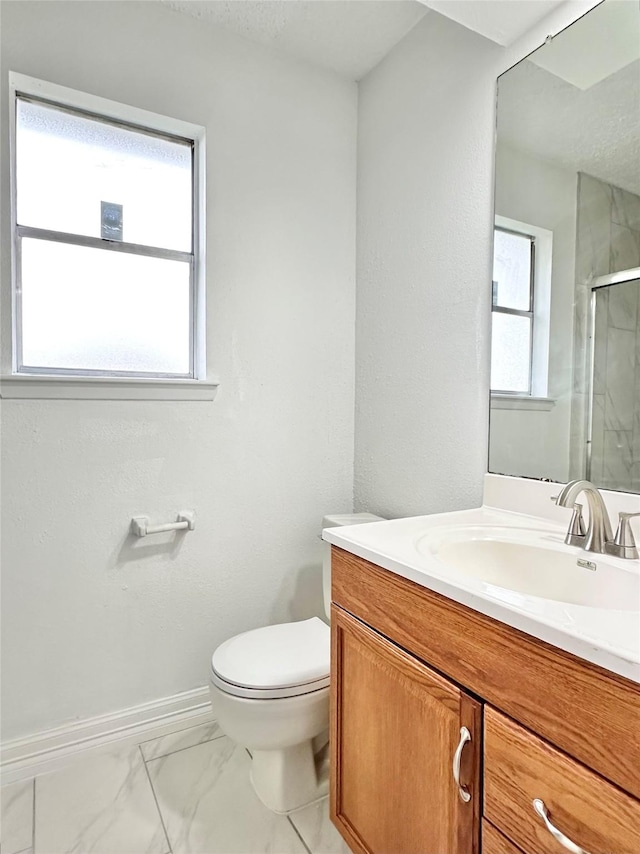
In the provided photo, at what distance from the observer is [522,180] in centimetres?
134

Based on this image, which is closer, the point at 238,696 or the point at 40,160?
the point at 238,696

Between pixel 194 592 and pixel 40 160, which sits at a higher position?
pixel 40 160

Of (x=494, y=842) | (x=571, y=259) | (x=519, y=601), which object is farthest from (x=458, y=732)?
(x=571, y=259)

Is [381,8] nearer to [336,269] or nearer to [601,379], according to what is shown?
[336,269]

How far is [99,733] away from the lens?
1565 mm

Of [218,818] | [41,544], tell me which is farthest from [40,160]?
[218,818]

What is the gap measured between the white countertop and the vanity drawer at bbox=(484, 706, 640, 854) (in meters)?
0.16

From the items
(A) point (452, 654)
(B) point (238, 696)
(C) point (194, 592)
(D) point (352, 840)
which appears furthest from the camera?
(C) point (194, 592)

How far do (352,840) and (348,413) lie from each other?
1392 millimetres

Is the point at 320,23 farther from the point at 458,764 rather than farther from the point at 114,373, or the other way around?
the point at 458,764

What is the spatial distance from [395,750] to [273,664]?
0.49 m

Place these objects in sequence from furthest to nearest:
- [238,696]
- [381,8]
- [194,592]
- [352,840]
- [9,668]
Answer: [194,592], [381,8], [9,668], [238,696], [352,840]

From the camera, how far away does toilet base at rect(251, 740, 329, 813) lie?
1334 mm

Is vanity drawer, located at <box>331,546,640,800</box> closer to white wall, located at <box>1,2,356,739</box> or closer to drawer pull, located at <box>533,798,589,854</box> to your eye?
drawer pull, located at <box>533,798,589,854</box>
